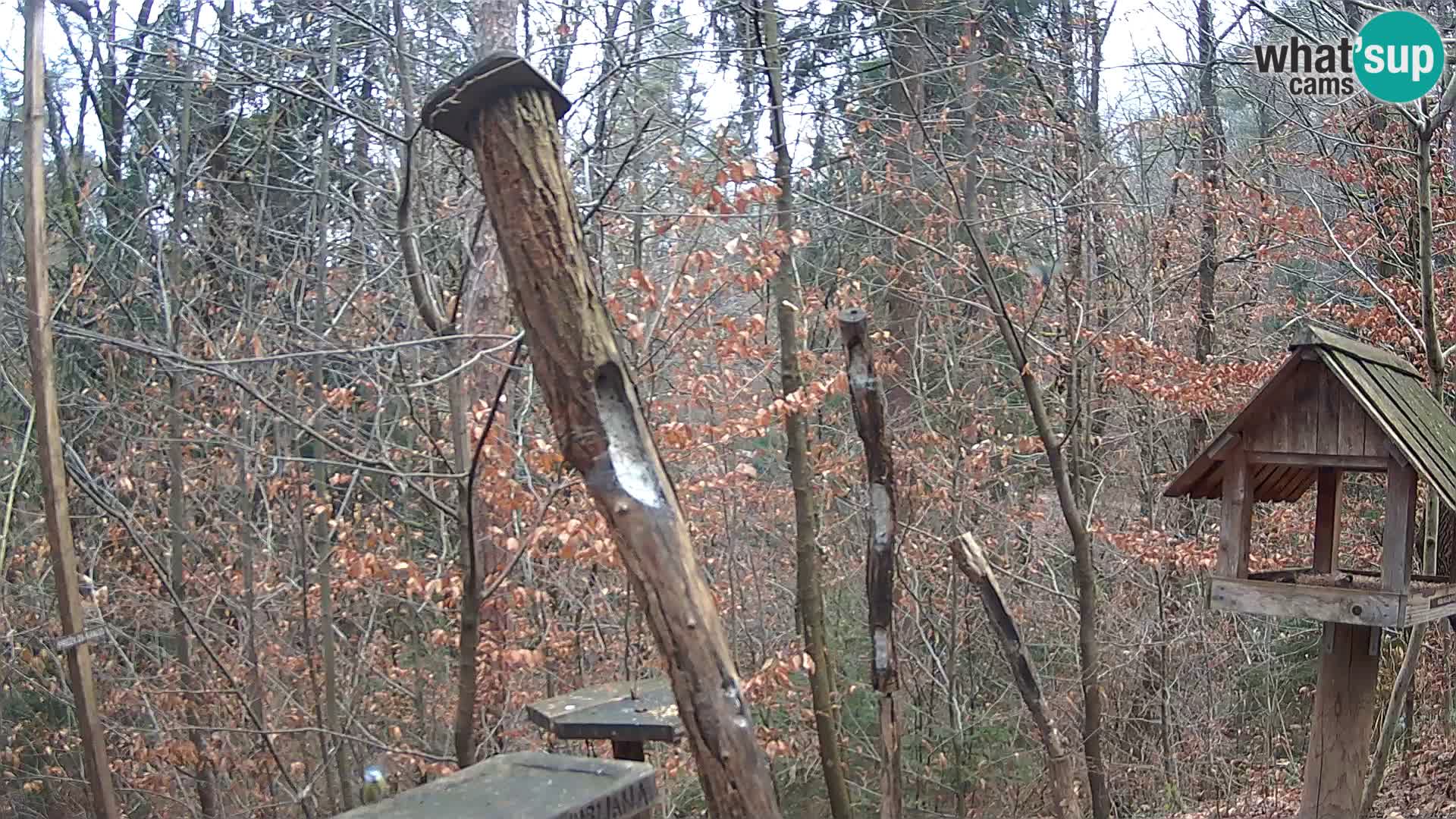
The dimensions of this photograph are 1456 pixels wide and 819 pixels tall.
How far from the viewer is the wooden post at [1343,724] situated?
13.5 ft

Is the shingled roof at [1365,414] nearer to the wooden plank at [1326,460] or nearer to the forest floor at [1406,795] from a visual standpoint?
the wooden plank at [1326,460]

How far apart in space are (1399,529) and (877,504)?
6.05ft

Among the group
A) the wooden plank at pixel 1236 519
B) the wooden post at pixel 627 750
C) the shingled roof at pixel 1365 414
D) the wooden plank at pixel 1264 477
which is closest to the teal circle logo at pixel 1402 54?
the shingled roof at pixel 1365 414

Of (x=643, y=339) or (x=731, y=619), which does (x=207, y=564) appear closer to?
(x=731, y=619)

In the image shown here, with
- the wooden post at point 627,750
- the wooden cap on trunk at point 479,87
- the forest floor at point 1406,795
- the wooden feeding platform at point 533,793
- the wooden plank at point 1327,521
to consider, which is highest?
the wooden cap on trunk at point 479,87

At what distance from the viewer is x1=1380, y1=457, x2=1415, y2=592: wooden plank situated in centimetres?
362

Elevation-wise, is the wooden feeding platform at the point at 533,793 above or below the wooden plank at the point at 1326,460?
below

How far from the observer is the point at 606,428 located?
329 centimetres

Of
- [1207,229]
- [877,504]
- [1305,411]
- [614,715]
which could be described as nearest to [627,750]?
[614,715]

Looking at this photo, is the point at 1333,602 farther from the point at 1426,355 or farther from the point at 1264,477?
the point at 1426,355

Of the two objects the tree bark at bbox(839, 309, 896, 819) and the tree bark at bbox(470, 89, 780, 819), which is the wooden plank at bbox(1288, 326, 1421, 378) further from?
the tree bark at bbox(470, 89, 780, 819)

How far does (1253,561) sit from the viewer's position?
788 cm

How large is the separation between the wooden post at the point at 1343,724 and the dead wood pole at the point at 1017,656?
1.20 metres

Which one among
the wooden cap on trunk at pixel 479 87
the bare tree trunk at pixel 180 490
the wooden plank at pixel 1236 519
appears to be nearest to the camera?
the wooden cap on trunk at pixel 479 87
